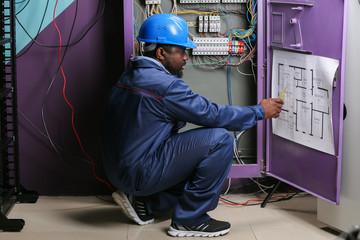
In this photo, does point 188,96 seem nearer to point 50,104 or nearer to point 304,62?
point 304,62

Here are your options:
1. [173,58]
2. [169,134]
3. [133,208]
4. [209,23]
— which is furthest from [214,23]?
[133,208]

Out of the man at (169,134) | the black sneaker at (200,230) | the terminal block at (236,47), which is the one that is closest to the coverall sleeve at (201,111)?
the man at (169,134)

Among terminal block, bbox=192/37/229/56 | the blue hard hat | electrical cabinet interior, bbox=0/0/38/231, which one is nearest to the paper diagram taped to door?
terminal block, bbox=192/37/229/56

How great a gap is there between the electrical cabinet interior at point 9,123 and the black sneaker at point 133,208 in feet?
2.25

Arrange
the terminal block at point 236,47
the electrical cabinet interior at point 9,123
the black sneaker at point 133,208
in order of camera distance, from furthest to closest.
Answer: the terminal block at point 236,47, the electrical cabinet interior at point 9,123, the black sneaker at point 133,208

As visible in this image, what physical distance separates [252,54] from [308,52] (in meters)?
0.62

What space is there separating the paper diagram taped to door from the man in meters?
0.13

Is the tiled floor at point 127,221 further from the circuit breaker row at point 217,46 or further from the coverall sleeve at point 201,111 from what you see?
the circuit breaker row at point 217,46

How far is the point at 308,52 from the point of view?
2.84m

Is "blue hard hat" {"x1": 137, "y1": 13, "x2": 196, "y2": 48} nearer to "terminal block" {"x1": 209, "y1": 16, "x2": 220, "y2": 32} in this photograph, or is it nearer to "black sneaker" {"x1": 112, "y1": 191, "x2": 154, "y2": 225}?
"terminal block" {"x1": 209, "y1": 16, "x2": 220, "y2": 32}

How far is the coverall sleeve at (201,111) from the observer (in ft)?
8.96

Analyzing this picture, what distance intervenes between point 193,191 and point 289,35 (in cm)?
96

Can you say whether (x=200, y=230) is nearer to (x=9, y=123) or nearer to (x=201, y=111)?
(x=201, y=111)

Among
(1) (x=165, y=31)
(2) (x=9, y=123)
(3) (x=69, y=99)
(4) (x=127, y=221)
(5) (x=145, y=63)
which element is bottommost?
(4) (x=127, y=221)
